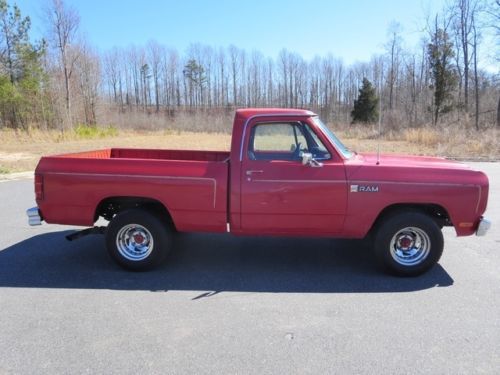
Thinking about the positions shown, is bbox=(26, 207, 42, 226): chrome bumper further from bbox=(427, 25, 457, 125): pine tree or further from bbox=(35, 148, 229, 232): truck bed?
bbox=(427, 25, 457, 125): pine tree

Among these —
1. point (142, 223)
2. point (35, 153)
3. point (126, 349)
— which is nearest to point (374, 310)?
point (126, 349)

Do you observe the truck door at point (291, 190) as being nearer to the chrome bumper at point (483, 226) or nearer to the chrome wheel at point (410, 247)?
the chrome wheel at point (410, 247)

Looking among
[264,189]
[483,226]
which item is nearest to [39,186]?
[264,189]

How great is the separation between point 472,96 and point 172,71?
2184 inches

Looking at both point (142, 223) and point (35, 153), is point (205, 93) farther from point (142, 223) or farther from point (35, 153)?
point (142, 223)

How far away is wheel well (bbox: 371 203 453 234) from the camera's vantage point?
15.7 feet

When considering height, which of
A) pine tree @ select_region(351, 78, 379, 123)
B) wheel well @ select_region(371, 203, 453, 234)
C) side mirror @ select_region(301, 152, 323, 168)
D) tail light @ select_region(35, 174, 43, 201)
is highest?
pine tree @ select_region(351, 78, 379, 123)

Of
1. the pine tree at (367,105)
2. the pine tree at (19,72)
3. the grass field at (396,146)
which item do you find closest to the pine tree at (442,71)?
the pine tree at (367,105)

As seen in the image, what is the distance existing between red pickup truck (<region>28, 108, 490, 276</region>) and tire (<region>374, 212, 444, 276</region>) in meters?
0.01

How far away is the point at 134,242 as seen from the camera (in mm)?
5012

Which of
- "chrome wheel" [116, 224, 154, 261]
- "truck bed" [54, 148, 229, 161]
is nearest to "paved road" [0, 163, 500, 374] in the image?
"chrome wheel" [116, 224, 154, 261]

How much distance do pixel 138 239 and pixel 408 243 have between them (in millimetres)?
3300

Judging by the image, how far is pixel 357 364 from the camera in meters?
3.07

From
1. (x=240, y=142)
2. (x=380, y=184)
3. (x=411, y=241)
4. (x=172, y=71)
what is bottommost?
(x=411, y=241)
